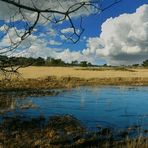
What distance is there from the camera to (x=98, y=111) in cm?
2216

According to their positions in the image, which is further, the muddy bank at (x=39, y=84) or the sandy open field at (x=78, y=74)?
the sandy open field at (x=78, y=74)

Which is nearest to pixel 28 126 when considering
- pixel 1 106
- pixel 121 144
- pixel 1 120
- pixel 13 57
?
pixel 1 120

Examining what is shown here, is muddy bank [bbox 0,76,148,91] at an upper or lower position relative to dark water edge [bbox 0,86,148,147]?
upper

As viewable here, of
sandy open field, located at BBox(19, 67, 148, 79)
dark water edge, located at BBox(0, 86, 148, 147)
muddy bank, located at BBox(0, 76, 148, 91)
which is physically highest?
sandy open field, located at BBox(19, 67, 148, 79)

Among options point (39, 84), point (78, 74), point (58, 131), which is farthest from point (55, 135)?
point (78, 74)

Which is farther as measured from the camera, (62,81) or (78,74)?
(78,74)

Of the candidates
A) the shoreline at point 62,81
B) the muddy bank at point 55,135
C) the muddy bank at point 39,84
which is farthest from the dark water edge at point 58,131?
the muddy bank at point 39,84

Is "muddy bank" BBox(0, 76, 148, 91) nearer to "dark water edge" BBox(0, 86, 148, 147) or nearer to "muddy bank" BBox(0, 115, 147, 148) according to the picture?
"dark water edge" BBox(0, 86, 148, 147)

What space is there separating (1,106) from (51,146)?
33.9ft

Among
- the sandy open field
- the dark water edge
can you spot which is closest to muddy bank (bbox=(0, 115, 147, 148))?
the dark water edge

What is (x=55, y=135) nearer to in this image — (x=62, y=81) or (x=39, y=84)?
(x=39, y=84)

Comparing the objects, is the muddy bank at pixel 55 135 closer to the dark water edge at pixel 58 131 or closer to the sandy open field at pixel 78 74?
the dark water edge at pixel 58 131

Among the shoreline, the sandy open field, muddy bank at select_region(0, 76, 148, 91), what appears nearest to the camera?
muddy bank at select_region(0, 76, 148, 91)

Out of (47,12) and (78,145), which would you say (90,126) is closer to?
(78,145)
